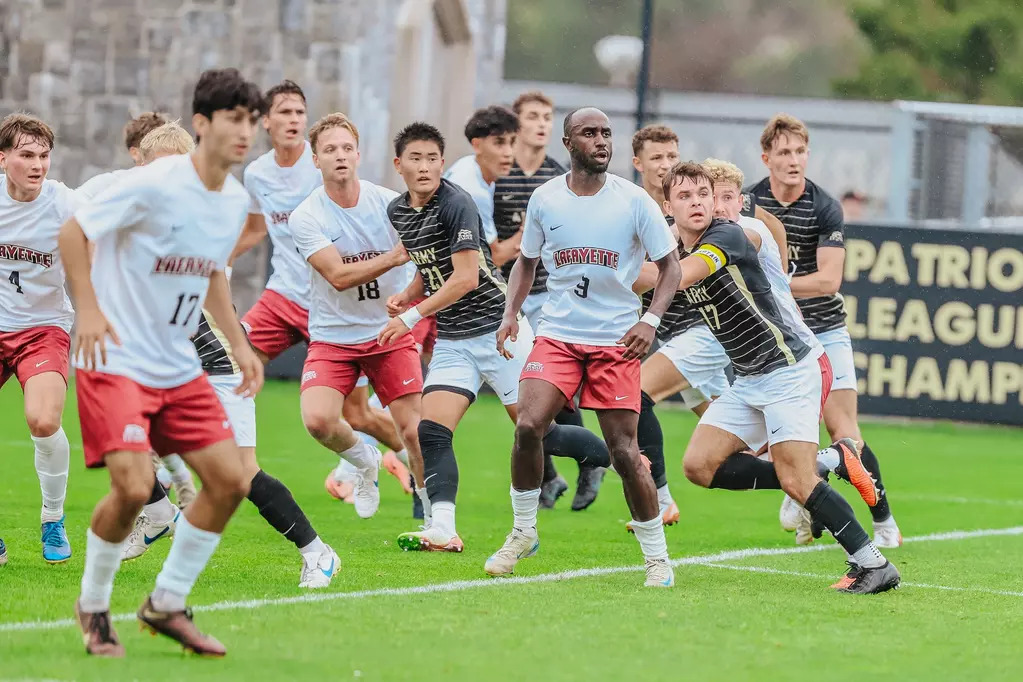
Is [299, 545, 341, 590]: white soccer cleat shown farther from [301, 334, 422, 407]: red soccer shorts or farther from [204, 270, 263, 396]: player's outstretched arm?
[301, 334, 422, 407]: red soccer shorts

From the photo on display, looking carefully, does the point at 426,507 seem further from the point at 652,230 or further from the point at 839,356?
the point at 839,356

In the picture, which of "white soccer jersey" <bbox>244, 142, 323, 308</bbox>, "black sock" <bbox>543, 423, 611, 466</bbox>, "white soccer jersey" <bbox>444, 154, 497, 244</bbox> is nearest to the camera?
"black sock" <bbox>543, 423, 611, 466</bbox>

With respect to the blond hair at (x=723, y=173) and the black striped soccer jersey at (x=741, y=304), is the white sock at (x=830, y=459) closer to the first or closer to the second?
the black striped soccer jersey at (x=741, y=304)

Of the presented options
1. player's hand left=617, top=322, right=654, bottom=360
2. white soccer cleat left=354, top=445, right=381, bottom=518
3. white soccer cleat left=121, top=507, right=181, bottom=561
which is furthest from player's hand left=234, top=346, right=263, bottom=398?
white soccer cleat left=354, top=445, right=381, bottom=518

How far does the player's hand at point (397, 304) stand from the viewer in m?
8.73

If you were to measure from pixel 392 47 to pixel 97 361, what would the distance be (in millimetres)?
15501

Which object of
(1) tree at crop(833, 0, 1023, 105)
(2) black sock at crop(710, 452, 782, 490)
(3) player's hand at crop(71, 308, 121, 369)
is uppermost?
(1) tree at crop(833, 0, 1023, 105)

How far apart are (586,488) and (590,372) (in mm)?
2529

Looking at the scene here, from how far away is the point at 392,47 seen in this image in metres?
21.1

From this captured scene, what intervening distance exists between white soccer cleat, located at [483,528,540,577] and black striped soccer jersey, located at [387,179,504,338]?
1323 millimetres

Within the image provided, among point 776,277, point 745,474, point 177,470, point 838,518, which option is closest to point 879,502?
point 745,474

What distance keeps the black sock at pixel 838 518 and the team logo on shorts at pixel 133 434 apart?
319cm

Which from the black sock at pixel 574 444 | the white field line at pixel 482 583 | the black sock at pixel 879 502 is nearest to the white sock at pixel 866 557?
the white field line at pixel 482 583

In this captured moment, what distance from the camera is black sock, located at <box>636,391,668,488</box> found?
10.0 metres
